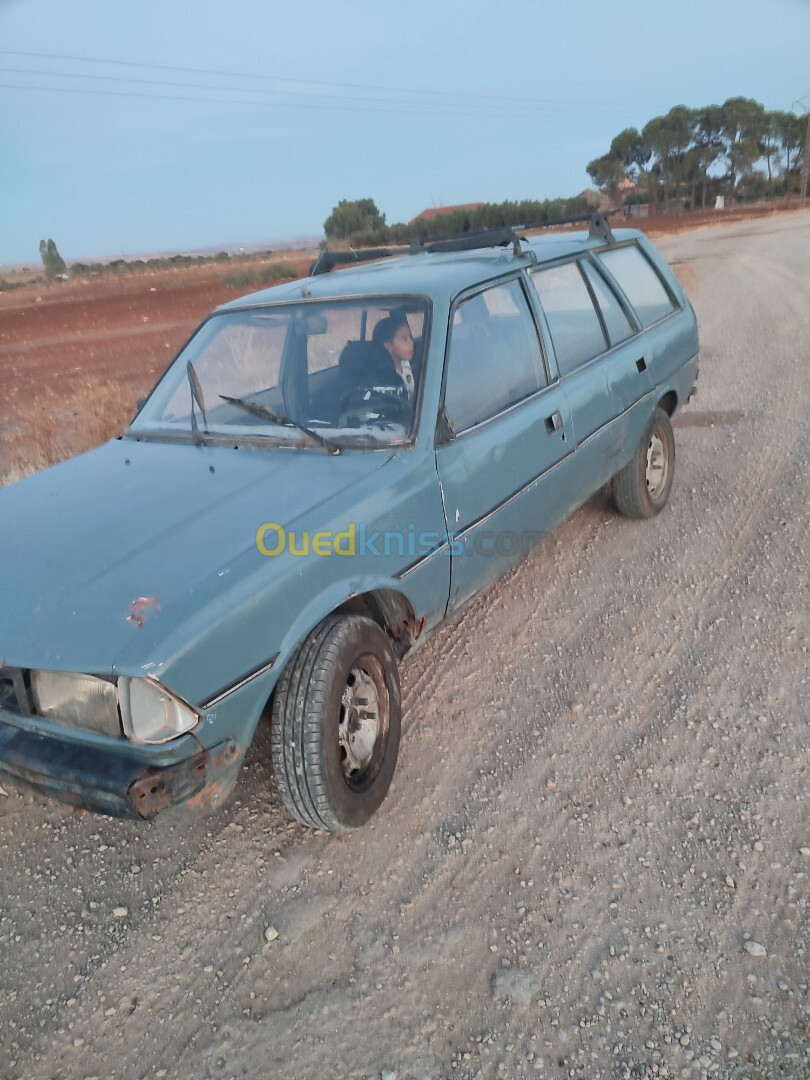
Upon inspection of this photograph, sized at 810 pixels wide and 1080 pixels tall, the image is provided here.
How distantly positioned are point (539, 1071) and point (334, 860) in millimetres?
947

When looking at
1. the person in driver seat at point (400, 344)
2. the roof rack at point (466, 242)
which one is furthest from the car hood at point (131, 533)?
the roof rack at point (466, 242)

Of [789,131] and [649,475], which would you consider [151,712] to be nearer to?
[649,475]

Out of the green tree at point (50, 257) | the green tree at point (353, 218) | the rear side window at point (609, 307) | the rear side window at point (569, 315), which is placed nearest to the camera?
the rear side window at point (569, 315)

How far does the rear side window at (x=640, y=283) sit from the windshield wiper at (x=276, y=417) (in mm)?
2458

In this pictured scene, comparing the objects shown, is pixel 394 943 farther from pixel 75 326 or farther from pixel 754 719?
pixel 75 326

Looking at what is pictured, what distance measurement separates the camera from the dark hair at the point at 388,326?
10.6 feet

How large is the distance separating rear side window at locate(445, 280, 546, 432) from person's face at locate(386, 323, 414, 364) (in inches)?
6.5

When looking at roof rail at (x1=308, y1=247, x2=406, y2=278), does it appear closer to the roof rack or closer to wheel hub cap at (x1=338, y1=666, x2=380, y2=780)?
the roof rack

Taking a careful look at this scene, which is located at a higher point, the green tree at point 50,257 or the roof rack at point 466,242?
the green tree at point 50,257

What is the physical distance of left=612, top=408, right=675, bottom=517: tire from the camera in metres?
4.70

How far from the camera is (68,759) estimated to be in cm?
215

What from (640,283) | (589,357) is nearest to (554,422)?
(589,357)

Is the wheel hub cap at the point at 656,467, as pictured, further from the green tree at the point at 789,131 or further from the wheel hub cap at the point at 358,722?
the green tree at the point at 789,131

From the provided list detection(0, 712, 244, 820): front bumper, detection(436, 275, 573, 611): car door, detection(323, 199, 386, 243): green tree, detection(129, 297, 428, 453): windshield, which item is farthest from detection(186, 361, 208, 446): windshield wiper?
detection(323, 199, 386, 243): green tree
